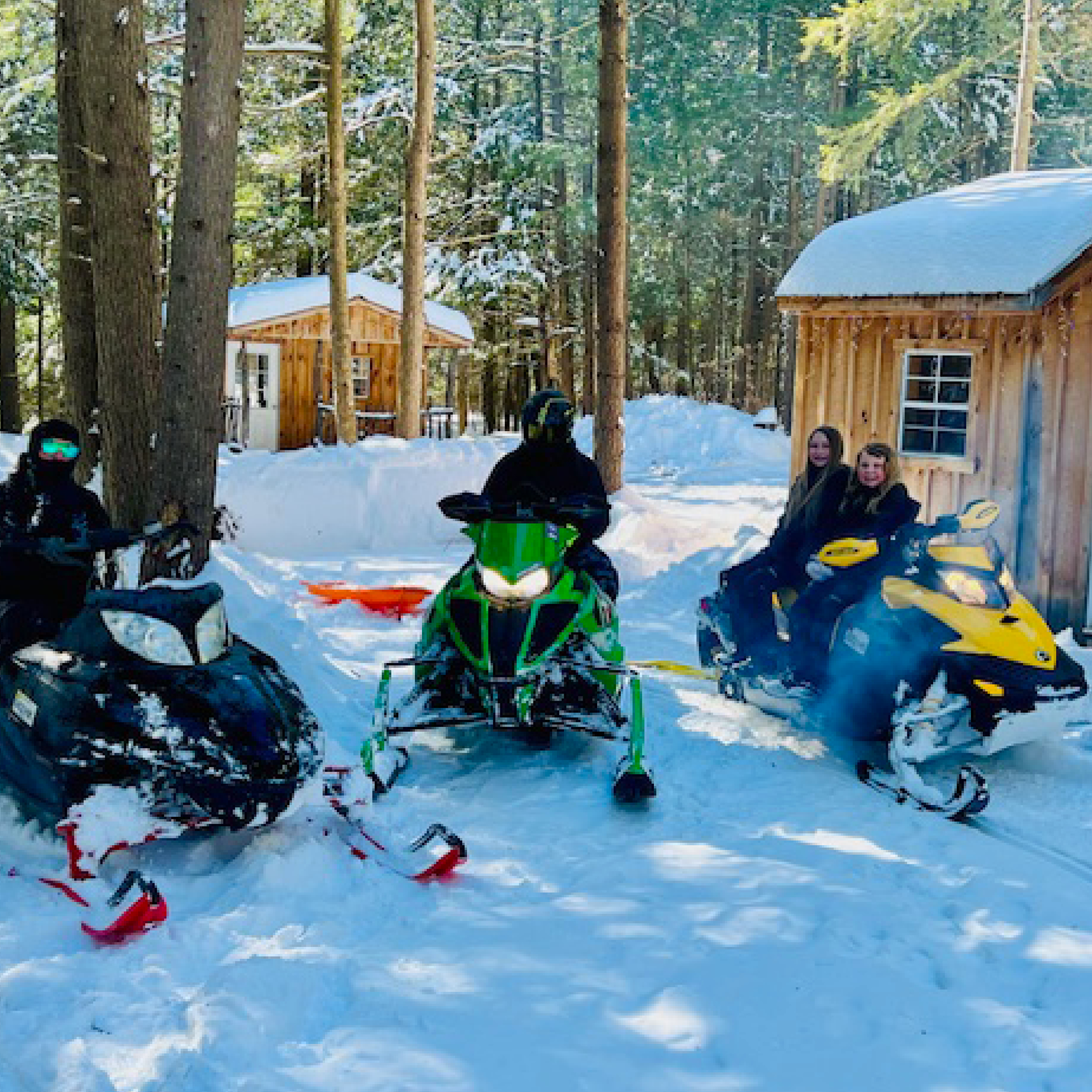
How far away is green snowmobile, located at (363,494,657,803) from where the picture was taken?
→ 5984mm

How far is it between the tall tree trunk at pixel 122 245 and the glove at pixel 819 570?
16.2ft

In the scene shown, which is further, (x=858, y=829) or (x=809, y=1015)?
(x=858, y=829)

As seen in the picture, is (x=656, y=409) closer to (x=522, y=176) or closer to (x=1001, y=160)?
(x=522, y=176)

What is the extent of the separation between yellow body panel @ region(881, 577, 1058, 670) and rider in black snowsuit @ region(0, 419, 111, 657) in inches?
146

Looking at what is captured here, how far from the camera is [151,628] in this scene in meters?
4.80

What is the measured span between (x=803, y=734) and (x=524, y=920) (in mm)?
3157

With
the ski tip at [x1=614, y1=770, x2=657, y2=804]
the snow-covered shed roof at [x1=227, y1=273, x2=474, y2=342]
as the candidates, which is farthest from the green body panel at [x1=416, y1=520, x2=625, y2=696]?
the snow-covered shed roof at [x1=227, y1=273, x2=474, y2=342]

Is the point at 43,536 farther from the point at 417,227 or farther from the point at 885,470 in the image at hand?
the point at 417,227

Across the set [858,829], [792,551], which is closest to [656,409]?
[792,551]

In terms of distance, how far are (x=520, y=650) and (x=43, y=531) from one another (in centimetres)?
220

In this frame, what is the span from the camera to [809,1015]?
12.8 feet

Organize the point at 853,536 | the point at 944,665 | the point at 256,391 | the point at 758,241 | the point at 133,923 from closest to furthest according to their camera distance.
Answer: the point at 133,923 → the point at 944,665 → the point at 853,536 → the point at 256,391 → the point at 758,241

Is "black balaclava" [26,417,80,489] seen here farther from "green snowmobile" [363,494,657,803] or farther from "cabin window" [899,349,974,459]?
"cabin window" [899,349,974,459]

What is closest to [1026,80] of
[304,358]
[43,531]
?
[304,358]
